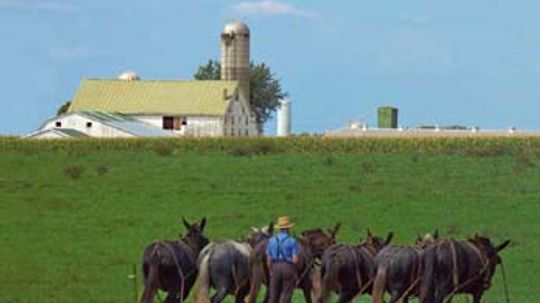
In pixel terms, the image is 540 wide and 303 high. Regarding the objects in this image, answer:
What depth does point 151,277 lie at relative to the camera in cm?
2541

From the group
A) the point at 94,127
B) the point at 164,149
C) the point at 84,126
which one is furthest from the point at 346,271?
the point at 84,126

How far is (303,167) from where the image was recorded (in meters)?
60.0

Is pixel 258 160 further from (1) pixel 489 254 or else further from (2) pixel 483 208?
(1) pixel 489 254

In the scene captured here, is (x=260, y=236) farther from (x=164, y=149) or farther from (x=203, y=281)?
(x=164, y=149)

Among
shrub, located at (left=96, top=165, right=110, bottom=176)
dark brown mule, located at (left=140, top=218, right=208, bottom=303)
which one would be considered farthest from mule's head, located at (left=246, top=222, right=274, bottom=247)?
shrub, located at (left=96, top=165, right=110, bottom=176)

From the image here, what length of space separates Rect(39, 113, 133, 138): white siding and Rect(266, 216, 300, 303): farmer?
63.3m

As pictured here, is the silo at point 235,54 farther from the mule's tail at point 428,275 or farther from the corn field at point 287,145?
the mule's tail at point 428,275

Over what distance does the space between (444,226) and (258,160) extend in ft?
60.0

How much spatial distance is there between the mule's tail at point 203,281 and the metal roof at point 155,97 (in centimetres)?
7239

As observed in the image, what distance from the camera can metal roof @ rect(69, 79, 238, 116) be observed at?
9888cm

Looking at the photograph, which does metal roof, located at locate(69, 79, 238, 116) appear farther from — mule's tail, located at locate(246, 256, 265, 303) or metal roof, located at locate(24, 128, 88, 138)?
mule's tail, located at locate(246, 256, 265, 303)

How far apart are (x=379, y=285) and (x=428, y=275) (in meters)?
0.83

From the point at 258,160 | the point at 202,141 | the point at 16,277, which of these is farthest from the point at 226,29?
the point at 16,277

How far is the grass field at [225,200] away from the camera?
3584 cm
